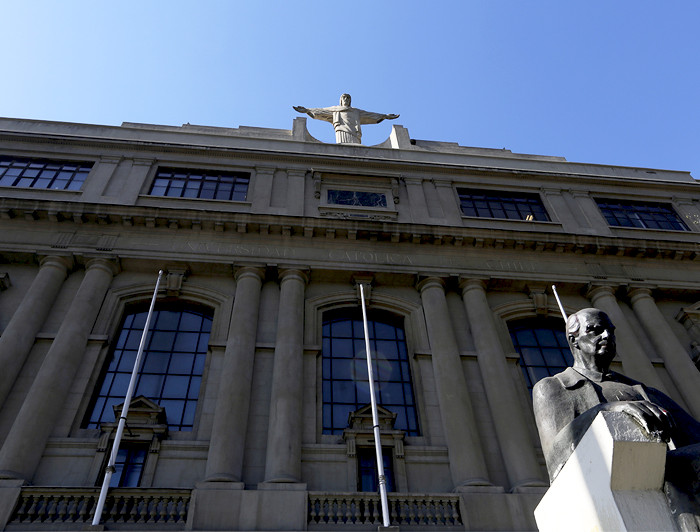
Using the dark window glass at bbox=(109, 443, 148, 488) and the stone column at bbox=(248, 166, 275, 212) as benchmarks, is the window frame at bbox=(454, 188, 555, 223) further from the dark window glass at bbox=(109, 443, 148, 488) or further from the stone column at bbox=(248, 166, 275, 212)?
the dark window glass at bbox=(109, 443, 148, 488)

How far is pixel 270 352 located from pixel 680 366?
40.8 feet

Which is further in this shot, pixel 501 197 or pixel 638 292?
pixel 501 197

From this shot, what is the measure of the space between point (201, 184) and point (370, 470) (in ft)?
42.3

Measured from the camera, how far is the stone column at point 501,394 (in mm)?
13859

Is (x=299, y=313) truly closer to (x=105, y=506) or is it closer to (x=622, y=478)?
(x=105, y=506)

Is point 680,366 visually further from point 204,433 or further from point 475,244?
point 204,433

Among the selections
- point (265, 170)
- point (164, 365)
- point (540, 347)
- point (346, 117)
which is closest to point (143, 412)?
point (164, 365)

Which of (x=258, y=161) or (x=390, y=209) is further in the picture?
(x=258, y=161)

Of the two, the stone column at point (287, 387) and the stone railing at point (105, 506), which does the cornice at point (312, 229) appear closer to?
the stone column at point (287, 387)

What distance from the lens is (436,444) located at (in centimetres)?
1460

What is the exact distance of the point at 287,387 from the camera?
48.4 feet

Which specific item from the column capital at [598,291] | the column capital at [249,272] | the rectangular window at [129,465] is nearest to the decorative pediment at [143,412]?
the rectangular window at [129,465]

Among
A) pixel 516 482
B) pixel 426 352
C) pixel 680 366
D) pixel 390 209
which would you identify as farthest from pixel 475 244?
pixel 516 482

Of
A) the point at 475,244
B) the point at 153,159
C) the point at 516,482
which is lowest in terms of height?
the point at 516,482
